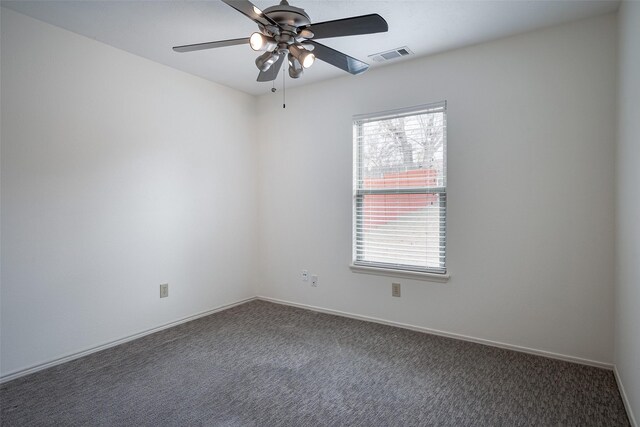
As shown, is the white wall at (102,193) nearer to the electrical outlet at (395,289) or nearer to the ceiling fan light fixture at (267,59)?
the ceiling fan light fixture at (267,59)

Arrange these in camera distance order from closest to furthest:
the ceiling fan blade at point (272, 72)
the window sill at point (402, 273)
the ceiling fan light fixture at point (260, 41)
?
1. the ceiling fan light fixture at point (260, 41)
2. the ceiling fan blade at point (272, 72)
3. the window sill at point (402, 273)

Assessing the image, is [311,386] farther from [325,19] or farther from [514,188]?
[325,19]

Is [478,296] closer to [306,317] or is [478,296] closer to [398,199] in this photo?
[398,199]

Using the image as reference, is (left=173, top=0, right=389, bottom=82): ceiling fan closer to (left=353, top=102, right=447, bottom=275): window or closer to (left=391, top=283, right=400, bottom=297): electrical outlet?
(left=353, top=102, right=447, bottom=275): window

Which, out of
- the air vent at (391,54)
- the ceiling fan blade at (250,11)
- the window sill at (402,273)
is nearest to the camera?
the ceiling fan blade at (250,11)

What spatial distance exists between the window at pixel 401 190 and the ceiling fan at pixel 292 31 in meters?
1.30

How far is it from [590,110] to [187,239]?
11.8 ft

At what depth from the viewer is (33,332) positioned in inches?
100

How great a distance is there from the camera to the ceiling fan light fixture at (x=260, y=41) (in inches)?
74.4

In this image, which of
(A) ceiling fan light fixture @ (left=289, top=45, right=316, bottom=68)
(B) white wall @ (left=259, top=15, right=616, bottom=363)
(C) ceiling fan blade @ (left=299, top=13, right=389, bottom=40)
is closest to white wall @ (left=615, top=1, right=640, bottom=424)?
(B) white wall @ (left=259, top=15, right=616, bottom=363)

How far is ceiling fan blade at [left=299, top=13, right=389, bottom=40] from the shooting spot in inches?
70.1

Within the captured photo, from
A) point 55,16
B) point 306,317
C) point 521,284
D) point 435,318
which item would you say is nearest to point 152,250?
point 306,317

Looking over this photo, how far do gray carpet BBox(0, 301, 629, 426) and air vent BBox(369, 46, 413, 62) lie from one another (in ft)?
8.16

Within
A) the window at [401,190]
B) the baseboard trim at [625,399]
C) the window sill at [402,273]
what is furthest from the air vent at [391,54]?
the baseboard trim at [625,399]
